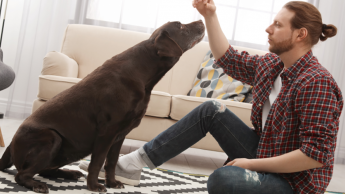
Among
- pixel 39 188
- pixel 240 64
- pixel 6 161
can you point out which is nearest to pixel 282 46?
pixel 240 64

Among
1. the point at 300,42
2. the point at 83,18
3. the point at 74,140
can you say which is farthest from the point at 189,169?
the point at 83,18

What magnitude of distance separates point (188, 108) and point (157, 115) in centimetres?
25

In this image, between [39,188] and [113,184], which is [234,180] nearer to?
[113,184]

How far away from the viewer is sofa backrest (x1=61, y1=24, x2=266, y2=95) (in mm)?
3107

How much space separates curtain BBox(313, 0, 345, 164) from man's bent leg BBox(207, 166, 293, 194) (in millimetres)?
2989

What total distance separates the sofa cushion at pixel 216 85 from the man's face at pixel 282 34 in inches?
56.6

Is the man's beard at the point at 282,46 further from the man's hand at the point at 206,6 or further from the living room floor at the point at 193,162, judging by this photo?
the living room floor at the point at 193,162

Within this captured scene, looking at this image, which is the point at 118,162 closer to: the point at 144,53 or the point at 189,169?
the point at 144,53

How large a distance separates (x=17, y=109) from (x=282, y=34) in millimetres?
3223

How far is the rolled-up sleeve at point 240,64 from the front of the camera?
155 cm

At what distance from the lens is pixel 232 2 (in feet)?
12.6

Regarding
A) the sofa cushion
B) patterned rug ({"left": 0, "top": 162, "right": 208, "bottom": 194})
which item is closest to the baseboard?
the sofa cushion

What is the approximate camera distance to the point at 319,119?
1085 millimetres

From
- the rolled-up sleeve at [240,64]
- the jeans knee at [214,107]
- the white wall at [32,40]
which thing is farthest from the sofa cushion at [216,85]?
the white wall at [32,40]
